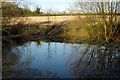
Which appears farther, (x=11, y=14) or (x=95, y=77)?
(x=11, y=14)

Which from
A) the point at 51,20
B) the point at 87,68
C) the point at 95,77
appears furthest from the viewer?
the point at 51,20

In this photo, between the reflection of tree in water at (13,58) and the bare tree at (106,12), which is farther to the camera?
the bare tree at (106,12)

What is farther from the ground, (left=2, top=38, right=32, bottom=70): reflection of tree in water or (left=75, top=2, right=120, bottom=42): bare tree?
(left=75, top=2, right=120, bottom=42): bare tree

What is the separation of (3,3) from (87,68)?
11908mm

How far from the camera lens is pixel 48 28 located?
20.0m

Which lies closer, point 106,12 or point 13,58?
point 13,58

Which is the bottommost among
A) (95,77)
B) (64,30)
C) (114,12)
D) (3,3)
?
(95,77)

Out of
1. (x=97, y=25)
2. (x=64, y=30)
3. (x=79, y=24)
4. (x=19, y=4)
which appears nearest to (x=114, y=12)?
(x=97, y=25)

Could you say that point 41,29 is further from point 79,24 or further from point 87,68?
point 87,68

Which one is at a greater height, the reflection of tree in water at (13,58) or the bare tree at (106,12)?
the bare tree at (106,12)

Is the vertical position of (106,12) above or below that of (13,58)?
above

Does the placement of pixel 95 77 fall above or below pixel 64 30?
below

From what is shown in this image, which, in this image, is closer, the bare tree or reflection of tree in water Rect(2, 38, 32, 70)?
reflection of tree in water Rect(2, 38, 32, 70)

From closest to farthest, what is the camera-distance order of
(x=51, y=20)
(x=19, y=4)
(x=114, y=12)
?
1. (x=114, y=12)
2. (x=19, y=4)
3. (x=51, y=20)
